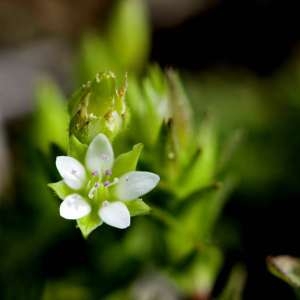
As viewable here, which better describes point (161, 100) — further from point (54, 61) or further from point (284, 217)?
point (54, 61)

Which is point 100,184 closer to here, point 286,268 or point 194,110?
point 286,268

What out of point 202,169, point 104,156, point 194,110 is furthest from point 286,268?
point 194,110

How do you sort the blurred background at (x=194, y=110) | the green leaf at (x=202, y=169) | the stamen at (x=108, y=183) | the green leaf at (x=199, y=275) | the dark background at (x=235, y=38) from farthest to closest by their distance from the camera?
the dark background at (x=235, y=38), the blurred background at (x=194, y=110), the green leaf at (x=199, y=275), the green leaf at (x=202, y=169), the stamen at (x=108, y=183)

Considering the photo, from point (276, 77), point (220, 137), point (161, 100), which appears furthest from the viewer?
point (276, 77)

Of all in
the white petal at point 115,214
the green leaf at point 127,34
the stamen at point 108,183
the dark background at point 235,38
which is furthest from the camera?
the dark background at point 235,38

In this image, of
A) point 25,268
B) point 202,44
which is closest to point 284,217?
point 25,268

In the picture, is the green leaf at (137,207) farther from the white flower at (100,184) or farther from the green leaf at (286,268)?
the green leaf at (286,268)

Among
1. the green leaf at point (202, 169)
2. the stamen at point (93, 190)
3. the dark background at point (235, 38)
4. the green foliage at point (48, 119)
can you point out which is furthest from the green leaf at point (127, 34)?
the stamen at point (93, 190)

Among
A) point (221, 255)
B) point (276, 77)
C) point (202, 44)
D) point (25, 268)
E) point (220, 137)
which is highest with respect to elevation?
point (202, 44)
